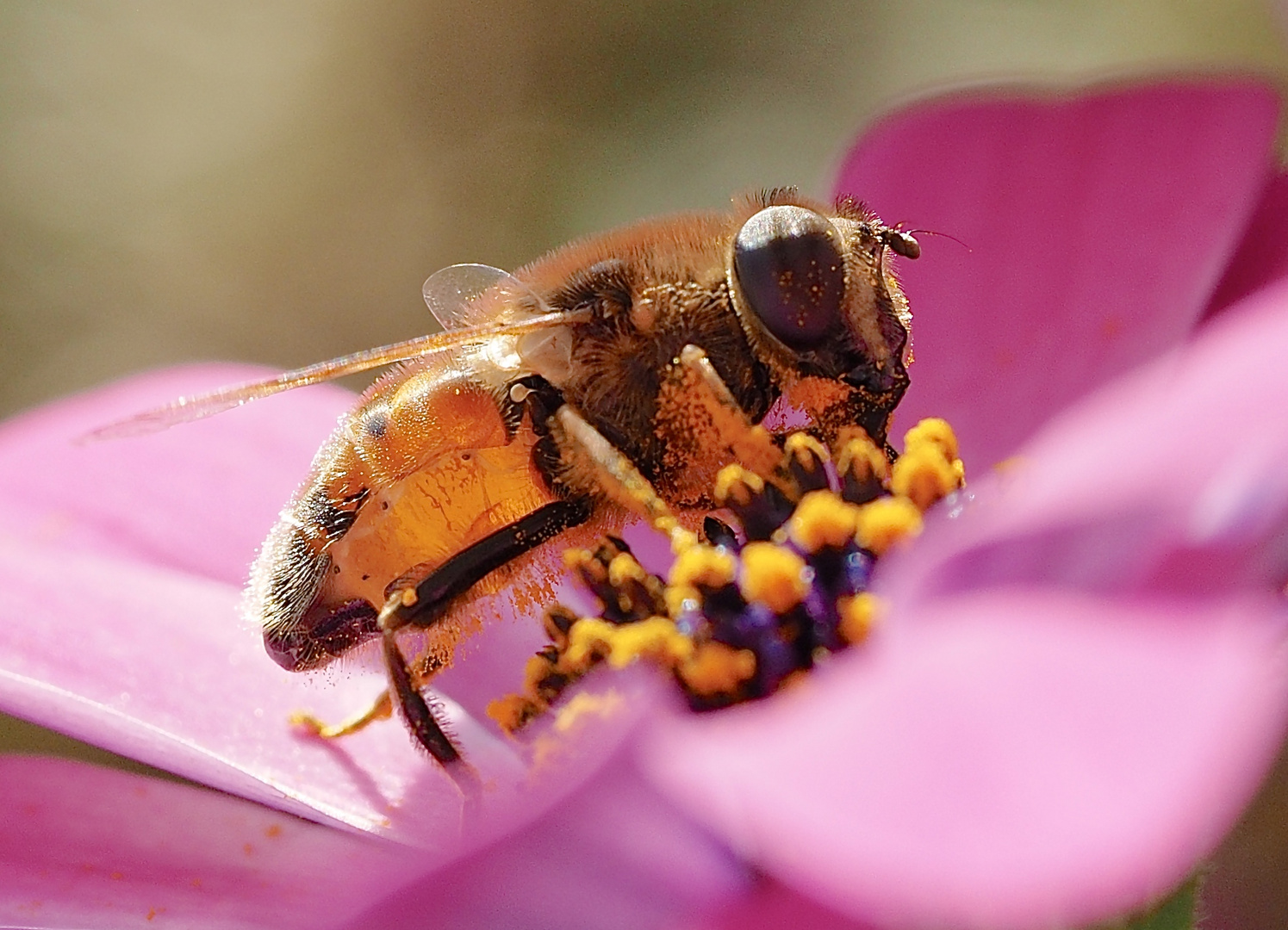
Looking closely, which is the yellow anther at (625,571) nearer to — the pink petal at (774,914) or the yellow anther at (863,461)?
the yellow anther at (863,461)

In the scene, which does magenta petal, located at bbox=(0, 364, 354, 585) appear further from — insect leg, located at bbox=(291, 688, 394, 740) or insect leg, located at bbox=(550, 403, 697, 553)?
insect leg, located at bbox=(550, 403, 697, 553)

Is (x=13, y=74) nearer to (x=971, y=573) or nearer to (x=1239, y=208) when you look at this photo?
(x=1239, y=208)

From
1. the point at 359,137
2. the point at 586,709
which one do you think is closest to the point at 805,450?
the point at 586,709

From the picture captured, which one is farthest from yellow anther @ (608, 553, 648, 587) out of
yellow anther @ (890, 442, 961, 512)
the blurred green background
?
the blurred green background

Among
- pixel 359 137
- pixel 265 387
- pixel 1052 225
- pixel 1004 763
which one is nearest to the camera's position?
pixel 1004 763

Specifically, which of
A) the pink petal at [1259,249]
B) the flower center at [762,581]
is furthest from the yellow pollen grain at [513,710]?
the pink petal at [1259,249]

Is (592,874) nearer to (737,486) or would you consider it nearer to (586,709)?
(586,709)

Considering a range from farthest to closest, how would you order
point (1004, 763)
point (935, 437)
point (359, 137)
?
point (359, 137), point (935, 437), point (1004, 763)

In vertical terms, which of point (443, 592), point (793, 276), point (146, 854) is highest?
point (793, 276)
